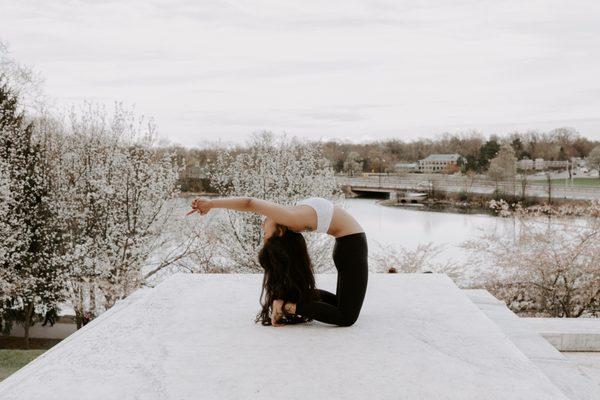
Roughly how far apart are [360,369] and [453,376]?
20.6 inches

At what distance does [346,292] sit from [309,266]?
13.2 inches

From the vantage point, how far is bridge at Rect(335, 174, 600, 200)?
42.8m

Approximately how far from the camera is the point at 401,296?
5.07 metres

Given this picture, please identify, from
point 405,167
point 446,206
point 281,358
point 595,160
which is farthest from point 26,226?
point 595,160

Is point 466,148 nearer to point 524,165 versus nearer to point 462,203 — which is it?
point 524,165

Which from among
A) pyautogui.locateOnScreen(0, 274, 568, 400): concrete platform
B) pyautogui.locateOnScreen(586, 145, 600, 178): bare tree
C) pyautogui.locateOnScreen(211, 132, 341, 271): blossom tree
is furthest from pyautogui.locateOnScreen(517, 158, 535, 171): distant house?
pyautogui.locateOnScreen(0, 274, 568, 400): concrete platform

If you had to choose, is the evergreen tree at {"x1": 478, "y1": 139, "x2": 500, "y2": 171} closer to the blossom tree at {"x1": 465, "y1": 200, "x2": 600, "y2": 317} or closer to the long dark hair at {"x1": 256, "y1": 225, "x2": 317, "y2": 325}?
the blossom tree at {"x1": 465, "y1": 200, "x2": 600, "y2": 317}

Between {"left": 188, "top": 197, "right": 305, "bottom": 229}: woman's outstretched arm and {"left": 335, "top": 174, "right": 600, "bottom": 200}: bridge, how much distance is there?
3762cm

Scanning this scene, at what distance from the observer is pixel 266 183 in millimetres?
21047

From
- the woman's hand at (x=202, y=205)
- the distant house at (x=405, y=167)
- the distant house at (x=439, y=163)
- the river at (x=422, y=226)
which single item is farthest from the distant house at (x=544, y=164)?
the woman's hand at (x=202, y=205)

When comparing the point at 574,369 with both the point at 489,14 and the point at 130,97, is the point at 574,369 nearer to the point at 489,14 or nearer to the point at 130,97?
the point at 130,97

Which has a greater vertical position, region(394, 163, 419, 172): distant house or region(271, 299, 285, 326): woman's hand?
region(394, 163, 419, 172): distant house

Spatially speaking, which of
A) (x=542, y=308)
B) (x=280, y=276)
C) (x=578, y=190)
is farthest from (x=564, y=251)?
(x=578, y=190)

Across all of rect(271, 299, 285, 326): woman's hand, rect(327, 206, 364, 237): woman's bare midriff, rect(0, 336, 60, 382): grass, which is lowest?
rect(0, 336, 60, 382): grass
